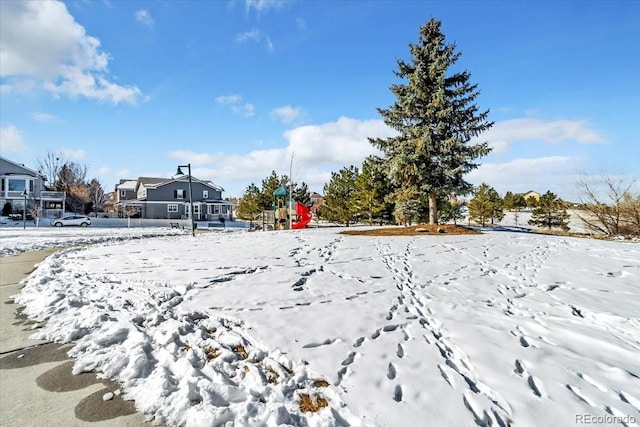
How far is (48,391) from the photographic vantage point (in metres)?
2.98

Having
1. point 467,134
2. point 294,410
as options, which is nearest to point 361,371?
point 294,410

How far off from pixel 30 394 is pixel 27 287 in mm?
5289

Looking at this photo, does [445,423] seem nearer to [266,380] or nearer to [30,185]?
[266,380]

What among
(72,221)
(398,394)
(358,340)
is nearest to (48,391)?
(358,340)

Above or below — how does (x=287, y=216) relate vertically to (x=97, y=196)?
below

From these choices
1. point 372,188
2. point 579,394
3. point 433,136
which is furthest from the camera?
point 372,188

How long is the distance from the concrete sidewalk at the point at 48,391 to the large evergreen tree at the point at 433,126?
1517cm

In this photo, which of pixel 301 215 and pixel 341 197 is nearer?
pixel 301 215

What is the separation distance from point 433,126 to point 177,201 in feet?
128

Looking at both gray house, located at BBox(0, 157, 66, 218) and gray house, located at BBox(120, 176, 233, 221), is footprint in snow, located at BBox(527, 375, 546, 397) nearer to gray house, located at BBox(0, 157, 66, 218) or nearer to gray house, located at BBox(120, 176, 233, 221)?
gray house, located at BBox(120, 176, 233, 221)

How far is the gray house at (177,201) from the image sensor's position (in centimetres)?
4306

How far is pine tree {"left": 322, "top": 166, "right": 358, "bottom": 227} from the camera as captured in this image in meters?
29.2

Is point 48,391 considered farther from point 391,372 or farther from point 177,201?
point 177,201

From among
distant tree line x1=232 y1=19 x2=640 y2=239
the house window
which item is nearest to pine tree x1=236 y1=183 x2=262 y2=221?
distant tree line x1=232 y1=19 x2=640 y2=239
